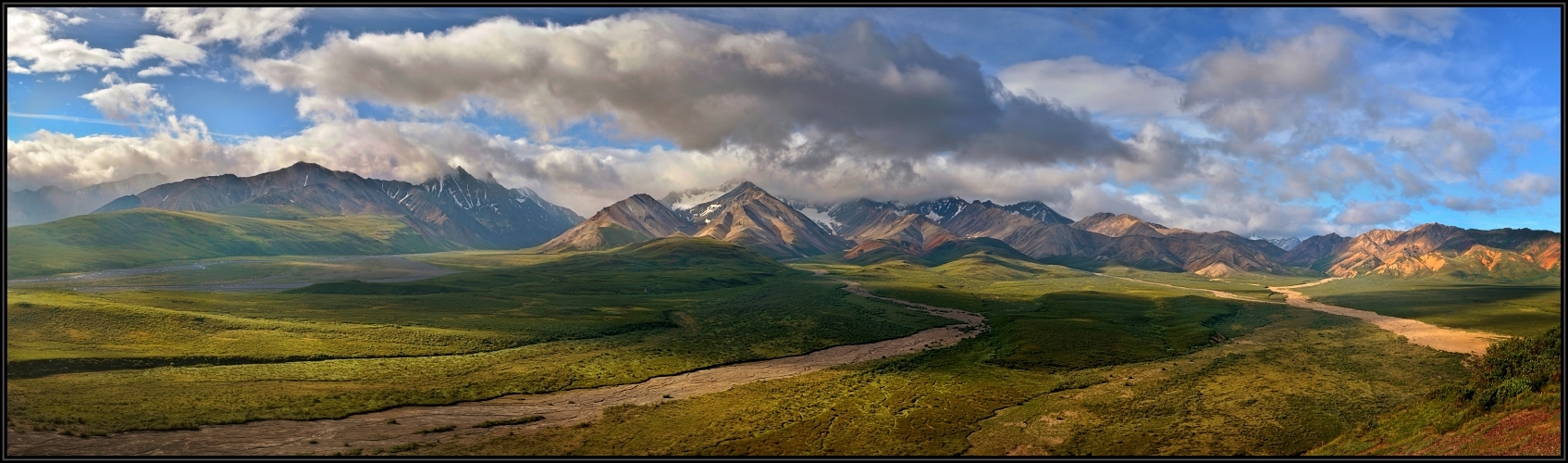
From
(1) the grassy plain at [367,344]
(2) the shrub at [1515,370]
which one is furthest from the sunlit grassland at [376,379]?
(2) the shrub at [1515,370]

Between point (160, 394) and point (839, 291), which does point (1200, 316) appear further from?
point (160, 394)

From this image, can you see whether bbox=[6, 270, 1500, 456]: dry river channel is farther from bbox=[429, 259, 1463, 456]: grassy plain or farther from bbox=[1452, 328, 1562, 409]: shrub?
bbox=[1452, 328, 1562, 409]: shrub

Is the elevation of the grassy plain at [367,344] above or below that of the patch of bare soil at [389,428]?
above

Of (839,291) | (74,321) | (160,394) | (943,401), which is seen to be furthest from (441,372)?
(839,291)

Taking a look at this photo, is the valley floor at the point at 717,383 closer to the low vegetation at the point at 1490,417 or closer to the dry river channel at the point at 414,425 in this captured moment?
the dry river channel at the point at 414,425

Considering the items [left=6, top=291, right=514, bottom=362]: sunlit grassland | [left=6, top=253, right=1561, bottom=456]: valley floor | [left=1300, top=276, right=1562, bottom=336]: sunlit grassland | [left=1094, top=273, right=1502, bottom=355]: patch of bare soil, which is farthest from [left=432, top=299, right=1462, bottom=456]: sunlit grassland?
[left=6, top=291, right=514, bottom=362]: sunlit grassland

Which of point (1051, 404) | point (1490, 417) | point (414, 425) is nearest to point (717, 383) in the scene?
point (414, 425)

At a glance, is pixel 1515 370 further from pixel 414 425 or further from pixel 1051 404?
pixel 414 425
